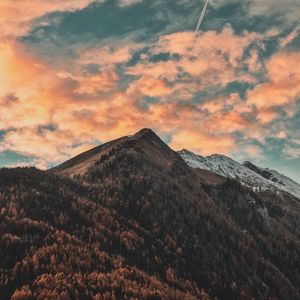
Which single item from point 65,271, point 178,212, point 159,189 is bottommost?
point 65,271

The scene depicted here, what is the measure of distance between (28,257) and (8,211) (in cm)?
3513

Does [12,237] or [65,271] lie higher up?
[12,237]

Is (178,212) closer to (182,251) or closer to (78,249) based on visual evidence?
(182,251)

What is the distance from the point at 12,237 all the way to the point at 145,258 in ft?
147

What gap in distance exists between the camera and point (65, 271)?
11381 centimetres

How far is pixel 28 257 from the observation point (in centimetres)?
11644

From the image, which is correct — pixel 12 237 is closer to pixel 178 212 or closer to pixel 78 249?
pixel 78 249

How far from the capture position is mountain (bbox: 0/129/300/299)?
11000 centimetres

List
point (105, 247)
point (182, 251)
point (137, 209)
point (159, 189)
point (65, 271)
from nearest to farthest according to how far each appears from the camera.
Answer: point (65, 271) → point (105, 247) → point (182, 251) → point (137, 209) → point (159, 189)

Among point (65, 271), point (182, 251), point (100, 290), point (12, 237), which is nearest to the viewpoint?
point (100, 290)

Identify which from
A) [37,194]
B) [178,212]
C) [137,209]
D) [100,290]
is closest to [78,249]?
[100,290]

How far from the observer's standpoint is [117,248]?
14825cm

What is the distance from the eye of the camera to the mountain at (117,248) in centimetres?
11000

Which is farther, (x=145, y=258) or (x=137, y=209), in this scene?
(x=137, y=209)
